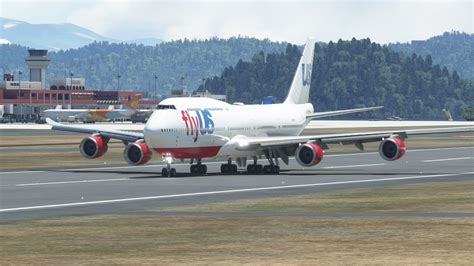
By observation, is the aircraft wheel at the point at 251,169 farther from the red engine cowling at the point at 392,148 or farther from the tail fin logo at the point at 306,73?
the tail fin logo at the point at 306,73

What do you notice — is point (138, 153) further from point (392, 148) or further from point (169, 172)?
point (392, 148)

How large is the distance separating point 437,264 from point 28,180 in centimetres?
3929

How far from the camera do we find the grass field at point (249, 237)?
2986 cm

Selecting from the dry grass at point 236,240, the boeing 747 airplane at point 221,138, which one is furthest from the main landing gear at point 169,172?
the dry grass at point 236,240

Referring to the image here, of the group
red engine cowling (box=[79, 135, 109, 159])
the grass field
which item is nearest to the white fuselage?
red engine cowling (box=[79, 135, 109, 159])

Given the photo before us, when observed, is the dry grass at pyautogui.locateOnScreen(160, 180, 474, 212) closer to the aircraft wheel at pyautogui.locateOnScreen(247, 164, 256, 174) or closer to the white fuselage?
the white fuselage

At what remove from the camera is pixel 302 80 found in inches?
3223

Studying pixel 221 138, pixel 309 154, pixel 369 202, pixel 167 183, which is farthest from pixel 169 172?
pixel 369 202

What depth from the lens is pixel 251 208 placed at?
45281 millimetres

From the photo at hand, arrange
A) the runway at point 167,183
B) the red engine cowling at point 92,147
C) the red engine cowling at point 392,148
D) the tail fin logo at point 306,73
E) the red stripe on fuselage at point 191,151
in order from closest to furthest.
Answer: the runway at point 167,183 < the red stripe on fuselage at point 191,151 < the red engine cowling at point 392,148 < the red engine cowling at point 92,147 < the tail fin logo at point 306,73

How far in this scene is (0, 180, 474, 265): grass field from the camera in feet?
98.0

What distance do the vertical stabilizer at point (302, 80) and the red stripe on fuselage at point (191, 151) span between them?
14.2 meters

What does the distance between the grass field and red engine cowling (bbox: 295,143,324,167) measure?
757 inches

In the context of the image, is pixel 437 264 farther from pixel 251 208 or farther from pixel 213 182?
pixel 213 182
